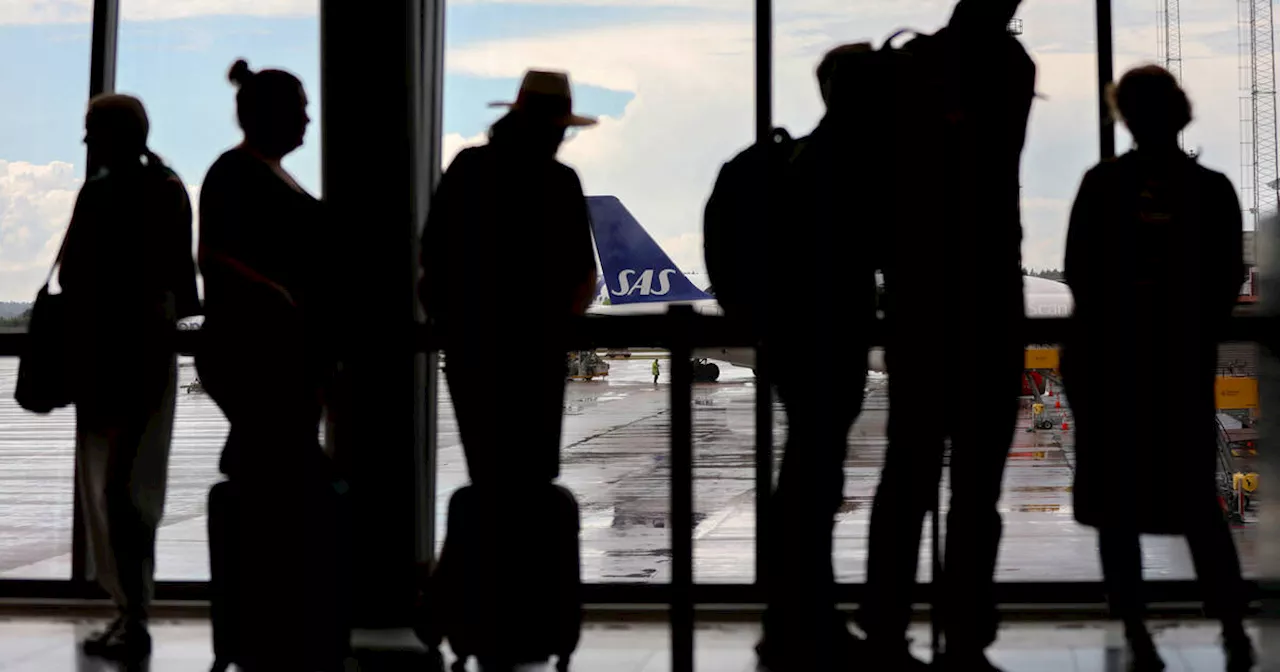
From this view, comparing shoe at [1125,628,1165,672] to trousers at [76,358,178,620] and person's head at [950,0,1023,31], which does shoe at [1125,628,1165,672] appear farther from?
trousers at [76,358,178,620]

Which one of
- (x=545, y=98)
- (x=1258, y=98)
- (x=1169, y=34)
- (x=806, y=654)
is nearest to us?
(x=806, y=654)

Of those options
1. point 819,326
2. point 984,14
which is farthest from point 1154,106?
point 819,326

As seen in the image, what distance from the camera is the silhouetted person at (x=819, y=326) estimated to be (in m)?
2.24

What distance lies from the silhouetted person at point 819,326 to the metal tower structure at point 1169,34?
5.75 feet

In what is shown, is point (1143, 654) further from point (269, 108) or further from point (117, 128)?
point (117, 128)

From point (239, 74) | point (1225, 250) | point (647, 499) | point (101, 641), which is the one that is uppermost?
point (239, 74)

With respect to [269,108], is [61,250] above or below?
below

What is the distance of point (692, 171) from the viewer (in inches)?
146

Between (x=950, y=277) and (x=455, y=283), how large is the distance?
101 cm

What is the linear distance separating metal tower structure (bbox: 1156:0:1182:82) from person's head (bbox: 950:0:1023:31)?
152 cm

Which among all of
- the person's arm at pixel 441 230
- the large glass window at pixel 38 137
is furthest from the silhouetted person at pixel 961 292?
the large glass window at pixel 38 137

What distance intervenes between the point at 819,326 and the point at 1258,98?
9.38 ft

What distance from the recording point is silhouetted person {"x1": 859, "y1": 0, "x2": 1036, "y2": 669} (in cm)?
221

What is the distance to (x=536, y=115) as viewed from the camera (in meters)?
2.32
